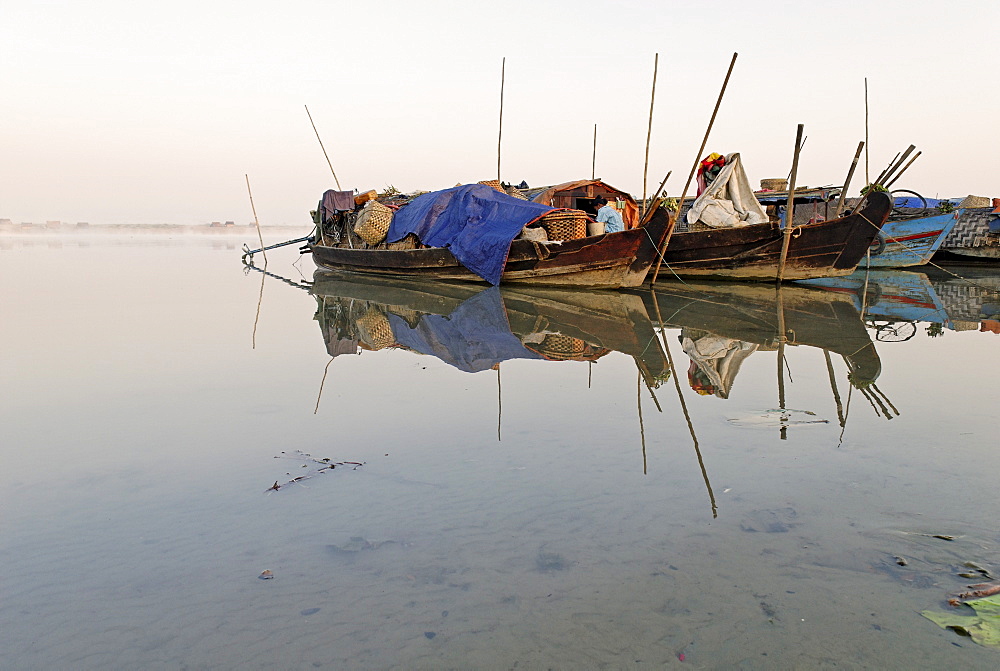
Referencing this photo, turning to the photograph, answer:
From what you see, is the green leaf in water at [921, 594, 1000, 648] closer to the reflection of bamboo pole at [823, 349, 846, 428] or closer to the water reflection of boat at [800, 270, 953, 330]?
the reflection of bamboo pole at [823, 349, 846, 428]

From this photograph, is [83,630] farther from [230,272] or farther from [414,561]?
[230,272]

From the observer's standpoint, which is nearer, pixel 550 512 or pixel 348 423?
pixel 550 512

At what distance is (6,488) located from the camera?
10.4 ft

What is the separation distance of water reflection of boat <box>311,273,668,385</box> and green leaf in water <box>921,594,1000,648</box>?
324cm

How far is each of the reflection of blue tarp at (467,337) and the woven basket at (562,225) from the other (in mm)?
3378

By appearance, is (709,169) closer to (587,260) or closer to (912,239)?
(587,260)

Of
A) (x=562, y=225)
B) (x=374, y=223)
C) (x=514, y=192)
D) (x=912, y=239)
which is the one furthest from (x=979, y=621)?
(x=912, y=239)

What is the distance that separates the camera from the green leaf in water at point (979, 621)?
190cm

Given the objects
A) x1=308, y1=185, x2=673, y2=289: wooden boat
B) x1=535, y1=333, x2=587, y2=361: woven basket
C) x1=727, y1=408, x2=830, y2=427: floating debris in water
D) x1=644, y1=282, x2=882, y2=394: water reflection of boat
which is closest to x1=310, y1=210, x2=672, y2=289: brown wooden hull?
x1=308, y1=185, x2=673, y2=289: wooden boat

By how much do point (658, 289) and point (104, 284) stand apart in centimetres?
1094

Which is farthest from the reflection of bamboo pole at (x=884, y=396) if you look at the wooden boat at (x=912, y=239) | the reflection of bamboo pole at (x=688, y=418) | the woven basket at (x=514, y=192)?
the woven basket at (x=514, y=192)

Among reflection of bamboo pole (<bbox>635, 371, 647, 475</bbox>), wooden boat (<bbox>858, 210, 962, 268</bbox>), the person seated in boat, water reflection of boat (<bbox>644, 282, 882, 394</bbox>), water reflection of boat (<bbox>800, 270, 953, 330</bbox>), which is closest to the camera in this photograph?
reflection of bamboo pole (<bbox>635, 371, 647, 475</bbox>)

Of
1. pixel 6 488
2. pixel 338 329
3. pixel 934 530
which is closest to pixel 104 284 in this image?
pixel 338 329

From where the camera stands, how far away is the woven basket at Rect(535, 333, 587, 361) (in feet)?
20.8
